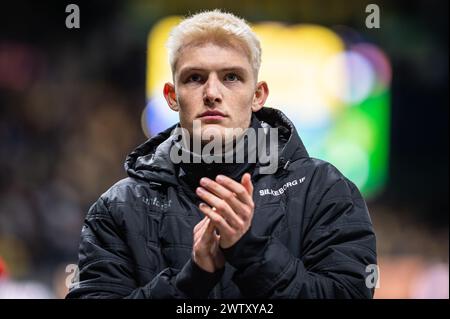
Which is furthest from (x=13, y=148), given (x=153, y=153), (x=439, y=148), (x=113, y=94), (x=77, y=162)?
(x=153, y=153)

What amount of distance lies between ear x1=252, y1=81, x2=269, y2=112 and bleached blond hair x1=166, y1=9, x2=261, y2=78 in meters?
0.15

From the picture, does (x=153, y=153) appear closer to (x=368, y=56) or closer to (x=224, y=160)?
(x=224, y=160)

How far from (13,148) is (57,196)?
42.6 inches

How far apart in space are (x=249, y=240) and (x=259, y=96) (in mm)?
684

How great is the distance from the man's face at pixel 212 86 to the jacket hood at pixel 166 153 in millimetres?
140

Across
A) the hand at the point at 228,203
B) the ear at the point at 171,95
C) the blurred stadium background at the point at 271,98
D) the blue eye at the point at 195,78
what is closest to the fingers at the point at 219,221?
the hand at the point at 228,203

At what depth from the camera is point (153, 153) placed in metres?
2.68

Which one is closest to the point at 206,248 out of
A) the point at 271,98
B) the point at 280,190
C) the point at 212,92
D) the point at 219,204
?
the point at 219,204

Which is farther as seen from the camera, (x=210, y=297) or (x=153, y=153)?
(x=153, y=153)

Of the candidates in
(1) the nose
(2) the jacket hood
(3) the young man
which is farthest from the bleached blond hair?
(2) the jacket hood

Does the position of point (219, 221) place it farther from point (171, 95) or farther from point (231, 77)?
point (171, 95)

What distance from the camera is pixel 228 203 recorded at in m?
2.08

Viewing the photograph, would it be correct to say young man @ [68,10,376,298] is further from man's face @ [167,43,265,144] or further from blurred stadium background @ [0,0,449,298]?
blurred stadium background @ [0,0,449,298]
